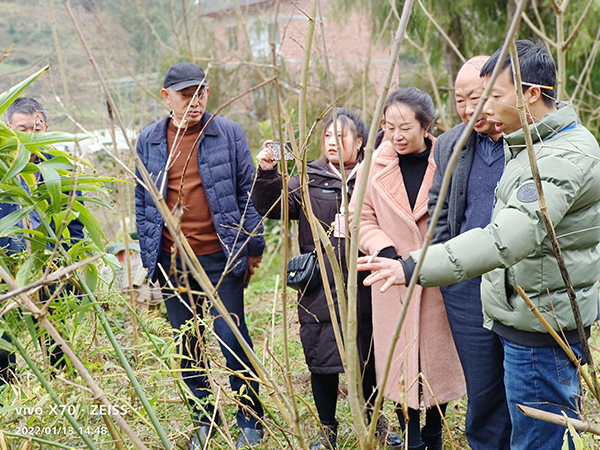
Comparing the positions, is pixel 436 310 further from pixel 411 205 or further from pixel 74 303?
pixel 74 303

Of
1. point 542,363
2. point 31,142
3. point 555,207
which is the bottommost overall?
point 542,363

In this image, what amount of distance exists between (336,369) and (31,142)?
67.3 inches

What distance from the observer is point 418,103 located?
2471mm

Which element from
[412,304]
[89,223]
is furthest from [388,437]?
[89,223]

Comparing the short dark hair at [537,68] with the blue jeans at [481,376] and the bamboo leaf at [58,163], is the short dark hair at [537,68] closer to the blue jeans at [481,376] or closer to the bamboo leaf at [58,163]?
the blue jeans at [481,376]

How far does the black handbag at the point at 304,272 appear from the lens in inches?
104

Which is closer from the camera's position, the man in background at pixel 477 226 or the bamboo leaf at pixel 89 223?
the bamboo leaf at pixel 89 223

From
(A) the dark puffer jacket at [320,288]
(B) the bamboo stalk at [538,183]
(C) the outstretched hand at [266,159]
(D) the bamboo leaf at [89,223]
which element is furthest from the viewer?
(A) the dark puffer jacket at [320,288]

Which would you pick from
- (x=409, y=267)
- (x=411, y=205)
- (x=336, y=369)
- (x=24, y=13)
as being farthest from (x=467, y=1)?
(x=24, y=13)

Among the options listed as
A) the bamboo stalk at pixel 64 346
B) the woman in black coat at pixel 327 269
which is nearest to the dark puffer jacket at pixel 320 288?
the woman in black coat at pixel 327 269

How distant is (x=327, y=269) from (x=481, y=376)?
85cm

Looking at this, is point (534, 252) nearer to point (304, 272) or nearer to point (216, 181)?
point (304, 272)

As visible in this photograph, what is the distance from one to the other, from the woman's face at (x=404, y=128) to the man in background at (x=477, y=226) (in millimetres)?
214

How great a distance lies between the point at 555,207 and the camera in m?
1.60
